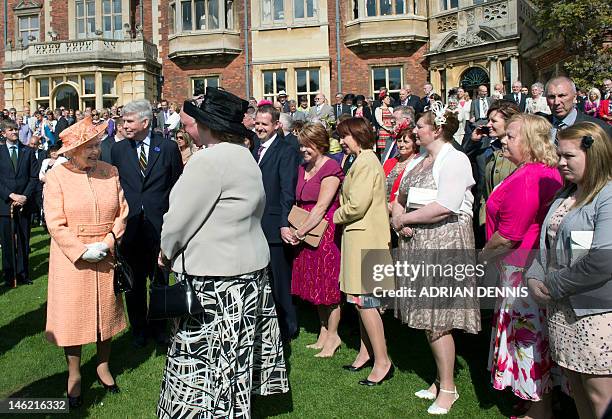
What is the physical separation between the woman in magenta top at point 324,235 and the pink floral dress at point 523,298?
182cm

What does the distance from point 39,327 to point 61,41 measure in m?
22.1

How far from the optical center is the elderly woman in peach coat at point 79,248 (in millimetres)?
4262

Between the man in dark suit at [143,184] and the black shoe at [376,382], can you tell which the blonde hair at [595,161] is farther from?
the man in dark suit at [143,184]

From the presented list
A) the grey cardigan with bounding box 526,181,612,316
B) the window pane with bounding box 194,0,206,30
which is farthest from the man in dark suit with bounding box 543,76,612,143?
the window pane with bounding box 194,0,206,30

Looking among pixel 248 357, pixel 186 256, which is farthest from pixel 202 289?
pixel 248 357

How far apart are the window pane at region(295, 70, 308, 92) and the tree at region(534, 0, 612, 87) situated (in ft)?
36.0

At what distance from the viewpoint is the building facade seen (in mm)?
23078

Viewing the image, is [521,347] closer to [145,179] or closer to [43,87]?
[145,179]

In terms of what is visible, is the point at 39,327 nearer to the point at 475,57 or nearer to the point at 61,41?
the point at 475,57

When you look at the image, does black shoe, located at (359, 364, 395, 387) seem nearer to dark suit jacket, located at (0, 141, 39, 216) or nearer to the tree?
dark suit jacket, located at (0, 141, 39, 216)

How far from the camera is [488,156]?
6641mm

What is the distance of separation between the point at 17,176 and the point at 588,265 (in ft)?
26.4

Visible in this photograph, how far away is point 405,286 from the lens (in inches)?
177

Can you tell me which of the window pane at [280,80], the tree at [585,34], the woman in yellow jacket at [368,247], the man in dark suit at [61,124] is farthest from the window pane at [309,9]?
the woman in yellow jacket at [368,247]
